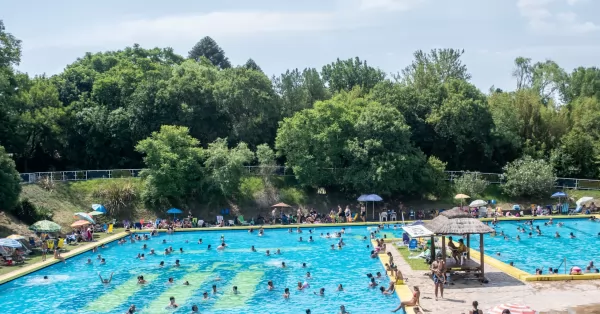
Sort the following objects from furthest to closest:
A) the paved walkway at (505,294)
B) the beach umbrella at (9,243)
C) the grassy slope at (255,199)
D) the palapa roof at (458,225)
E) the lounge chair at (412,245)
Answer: the grassy slope at (255,199)
the lounge chair at (412,245)
the beach umbrella at (9,243)
the palapa roof at (458,225)
the paved walkway at (505,294)

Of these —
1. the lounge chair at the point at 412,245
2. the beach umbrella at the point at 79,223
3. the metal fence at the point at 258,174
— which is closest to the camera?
the lounge chair at the point at 412,245

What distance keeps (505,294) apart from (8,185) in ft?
95.1

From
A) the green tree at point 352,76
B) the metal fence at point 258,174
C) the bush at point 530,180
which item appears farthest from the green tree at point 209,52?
the bush at point 530,180

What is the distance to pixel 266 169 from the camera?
47688 mm

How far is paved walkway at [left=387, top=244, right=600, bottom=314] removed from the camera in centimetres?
1875

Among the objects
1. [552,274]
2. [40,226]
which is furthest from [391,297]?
[40,226]

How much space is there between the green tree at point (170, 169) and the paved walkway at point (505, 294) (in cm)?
2531

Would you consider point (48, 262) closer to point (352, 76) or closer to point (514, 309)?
point (514, 309)

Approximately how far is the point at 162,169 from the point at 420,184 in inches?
838

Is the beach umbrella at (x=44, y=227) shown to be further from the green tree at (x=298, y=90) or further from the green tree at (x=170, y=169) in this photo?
the green tree at (x=298, y=90)

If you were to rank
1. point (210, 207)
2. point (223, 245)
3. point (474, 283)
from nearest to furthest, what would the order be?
1. point (474, 283)
2. point (223, 245)
3. point (210, 207)

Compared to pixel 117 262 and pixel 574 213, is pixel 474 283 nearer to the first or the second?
pixel 117 262

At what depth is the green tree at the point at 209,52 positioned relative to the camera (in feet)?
394

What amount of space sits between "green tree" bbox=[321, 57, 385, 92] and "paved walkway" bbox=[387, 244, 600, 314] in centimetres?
4417
